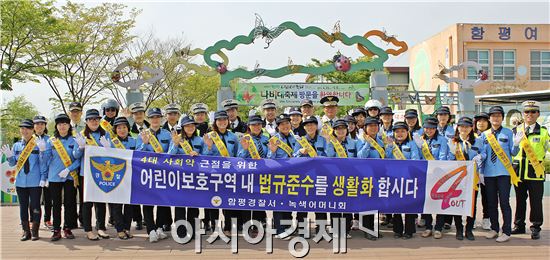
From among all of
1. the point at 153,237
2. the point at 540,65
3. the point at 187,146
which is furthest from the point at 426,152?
the point at 540,65

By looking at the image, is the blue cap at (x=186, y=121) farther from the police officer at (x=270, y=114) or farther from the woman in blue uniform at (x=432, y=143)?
the woman in blue uniform at (x=432, y=143)

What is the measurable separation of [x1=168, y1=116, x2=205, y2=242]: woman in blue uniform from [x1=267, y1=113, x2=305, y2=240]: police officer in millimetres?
930

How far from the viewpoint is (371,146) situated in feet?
21.2

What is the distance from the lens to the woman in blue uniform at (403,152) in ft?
21.2

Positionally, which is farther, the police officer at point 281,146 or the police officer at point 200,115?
the police officer at point 200,115

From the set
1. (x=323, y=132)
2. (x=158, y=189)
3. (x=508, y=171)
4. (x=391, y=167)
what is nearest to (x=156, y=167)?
(x=158, y=189)

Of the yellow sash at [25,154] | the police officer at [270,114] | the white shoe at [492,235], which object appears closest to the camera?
the yellow sash at [25,154]

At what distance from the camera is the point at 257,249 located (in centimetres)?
596

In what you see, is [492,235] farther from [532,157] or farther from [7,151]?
[7,151]

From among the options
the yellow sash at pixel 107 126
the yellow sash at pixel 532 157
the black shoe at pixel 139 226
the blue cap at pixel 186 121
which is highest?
the blue cap at pixel 186 121

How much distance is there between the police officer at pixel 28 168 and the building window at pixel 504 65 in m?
29.8

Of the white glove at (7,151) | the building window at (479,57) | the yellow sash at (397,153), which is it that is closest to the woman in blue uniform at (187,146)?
the white glove at (7,151)

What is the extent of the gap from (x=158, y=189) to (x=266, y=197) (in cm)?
137

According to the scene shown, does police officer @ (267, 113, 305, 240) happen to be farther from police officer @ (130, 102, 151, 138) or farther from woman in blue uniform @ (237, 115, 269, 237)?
police officer @ (130, 102, 151, 138)
